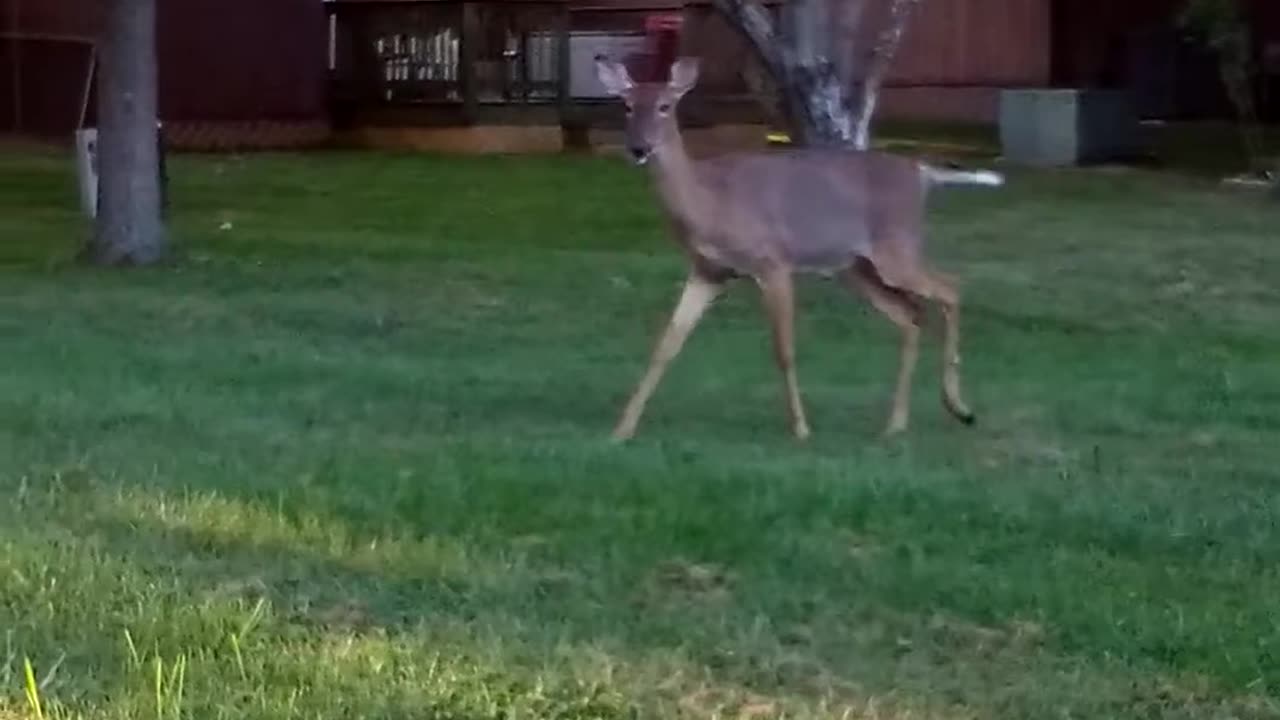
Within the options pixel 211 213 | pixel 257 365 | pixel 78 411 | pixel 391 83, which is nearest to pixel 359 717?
pixel 78 411

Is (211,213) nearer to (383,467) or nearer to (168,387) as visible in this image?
(168,387)

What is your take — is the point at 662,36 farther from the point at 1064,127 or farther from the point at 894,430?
the point at 894,430

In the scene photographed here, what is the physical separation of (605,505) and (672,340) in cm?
187

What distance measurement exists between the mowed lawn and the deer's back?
67 cm

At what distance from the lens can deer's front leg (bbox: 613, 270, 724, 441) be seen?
884 centimetres

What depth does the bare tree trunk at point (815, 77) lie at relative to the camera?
15141 mm

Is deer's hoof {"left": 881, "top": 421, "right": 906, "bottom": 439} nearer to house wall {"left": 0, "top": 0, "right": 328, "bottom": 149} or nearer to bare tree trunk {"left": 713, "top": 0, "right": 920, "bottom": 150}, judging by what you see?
bare tree trunk {"left": 713, "top": 0, "right": 920, "bottom": 150}

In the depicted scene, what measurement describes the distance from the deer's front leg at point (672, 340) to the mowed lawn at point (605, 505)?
14 cm

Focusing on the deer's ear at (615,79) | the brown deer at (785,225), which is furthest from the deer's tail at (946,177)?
the deer's ear at (615,79)

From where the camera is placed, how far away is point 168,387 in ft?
32.1

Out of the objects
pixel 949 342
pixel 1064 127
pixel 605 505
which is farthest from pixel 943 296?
pixel 1064 127

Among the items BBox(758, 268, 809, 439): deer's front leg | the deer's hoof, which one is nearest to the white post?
BBox(758, 268, 809, 439): deer's front leg

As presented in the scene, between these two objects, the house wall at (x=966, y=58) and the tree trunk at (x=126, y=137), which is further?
the house wall at (x=966, y=58)

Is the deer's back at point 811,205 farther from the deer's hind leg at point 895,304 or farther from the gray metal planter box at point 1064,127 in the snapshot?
the gray metal planter box at point 1064,127
